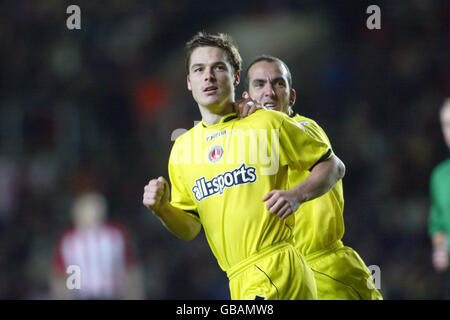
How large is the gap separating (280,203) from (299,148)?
440mm

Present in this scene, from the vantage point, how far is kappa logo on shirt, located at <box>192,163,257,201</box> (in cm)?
340

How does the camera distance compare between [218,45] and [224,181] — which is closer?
[224,181]

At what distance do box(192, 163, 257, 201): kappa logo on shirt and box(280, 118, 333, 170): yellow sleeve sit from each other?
0.19m

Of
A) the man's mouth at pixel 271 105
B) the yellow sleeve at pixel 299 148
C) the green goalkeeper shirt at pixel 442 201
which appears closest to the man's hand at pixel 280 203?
the yellow sleeve at pixel 299 148

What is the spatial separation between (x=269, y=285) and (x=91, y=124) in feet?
20.7

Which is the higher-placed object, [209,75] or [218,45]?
[218,45]

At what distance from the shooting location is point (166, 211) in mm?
3564

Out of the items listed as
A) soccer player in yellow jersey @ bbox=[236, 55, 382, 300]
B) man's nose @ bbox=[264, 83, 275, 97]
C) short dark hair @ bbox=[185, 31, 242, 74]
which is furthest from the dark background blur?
short dark hair @ bbox=[185, 31, 242, 74]

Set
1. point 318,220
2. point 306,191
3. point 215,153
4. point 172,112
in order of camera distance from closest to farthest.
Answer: point 306,191 → point 215,153 → point 318,220 → point 172,112

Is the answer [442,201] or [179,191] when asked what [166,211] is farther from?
[442,201]

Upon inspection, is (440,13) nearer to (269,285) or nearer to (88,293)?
(88,293)

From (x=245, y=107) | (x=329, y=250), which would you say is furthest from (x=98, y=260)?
(x=245, y=107)

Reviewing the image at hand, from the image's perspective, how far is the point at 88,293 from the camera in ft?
23.7

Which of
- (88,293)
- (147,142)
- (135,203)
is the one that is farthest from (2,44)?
(88,293)
